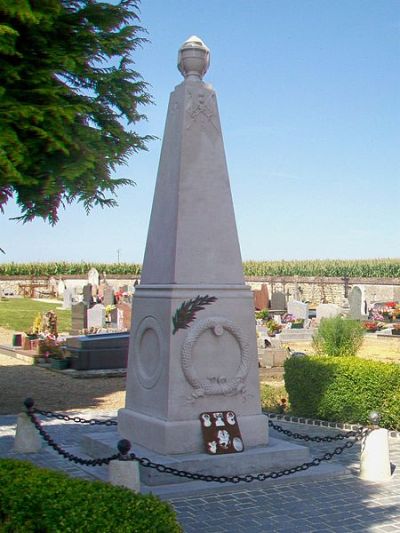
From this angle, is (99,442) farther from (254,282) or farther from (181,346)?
(254,282)

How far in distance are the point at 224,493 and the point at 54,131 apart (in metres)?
5.56

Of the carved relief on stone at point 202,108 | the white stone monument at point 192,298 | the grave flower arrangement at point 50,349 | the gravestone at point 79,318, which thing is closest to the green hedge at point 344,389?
the white stone monument at point 192,298

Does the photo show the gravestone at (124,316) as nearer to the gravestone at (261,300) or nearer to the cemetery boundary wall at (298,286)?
the gravestone at (261,300)

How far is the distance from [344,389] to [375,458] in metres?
3.53

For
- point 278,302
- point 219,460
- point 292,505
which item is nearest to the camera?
point 292,505

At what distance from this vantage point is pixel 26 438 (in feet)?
32.9

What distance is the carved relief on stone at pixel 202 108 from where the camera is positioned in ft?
30.3

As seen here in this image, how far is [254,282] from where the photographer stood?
184ft

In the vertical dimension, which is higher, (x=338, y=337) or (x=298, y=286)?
(x=298, y=286)

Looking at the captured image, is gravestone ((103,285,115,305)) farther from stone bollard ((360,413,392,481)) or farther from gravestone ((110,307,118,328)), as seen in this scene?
stone bollard ((360,413,392,481))

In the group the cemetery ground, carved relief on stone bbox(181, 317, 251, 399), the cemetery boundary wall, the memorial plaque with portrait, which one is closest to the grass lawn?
the cemetery ground

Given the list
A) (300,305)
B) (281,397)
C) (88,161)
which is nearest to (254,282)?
(300,305)

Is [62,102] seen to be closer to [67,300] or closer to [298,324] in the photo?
[298,324]

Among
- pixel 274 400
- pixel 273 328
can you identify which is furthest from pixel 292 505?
pixel 273 328
